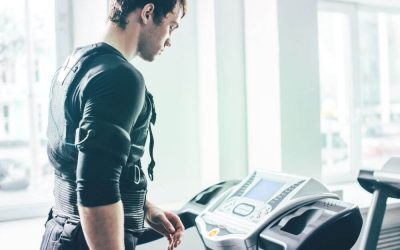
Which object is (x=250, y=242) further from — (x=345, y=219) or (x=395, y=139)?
Result: (x=395, y=139)

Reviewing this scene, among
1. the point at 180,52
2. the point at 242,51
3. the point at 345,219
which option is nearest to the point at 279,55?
the point at 242,51

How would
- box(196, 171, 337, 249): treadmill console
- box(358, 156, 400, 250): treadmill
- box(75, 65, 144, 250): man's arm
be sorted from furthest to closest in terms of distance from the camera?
box(358, 156, 400, 250): treadmill < box(196, 171, 337, 249): treadmill console < box(75, 65, 144, 250): man's arm

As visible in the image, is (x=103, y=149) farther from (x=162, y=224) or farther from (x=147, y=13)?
(x=162, y=224)

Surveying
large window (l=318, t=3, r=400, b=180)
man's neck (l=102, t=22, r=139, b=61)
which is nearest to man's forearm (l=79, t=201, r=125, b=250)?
man's neck (l=102, t=22, r=139, b=61)

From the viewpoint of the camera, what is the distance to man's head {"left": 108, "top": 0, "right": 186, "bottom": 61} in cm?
108

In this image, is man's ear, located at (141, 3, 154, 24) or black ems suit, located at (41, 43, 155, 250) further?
man's ear, located at (141, 3, 154, 24)

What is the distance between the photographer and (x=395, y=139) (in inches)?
123

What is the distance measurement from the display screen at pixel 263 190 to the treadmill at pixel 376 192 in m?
0.44

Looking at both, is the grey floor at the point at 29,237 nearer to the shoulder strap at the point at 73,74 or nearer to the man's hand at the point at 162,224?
the man's hand at the point at 162,224

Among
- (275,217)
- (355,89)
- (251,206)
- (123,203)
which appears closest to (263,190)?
(251,206)

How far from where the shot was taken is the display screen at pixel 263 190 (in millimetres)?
1367

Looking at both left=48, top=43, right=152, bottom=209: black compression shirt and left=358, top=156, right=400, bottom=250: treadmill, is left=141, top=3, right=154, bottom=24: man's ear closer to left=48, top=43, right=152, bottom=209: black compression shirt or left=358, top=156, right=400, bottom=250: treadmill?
left=48, top=43, right=152, bottom=209: black compression shirt

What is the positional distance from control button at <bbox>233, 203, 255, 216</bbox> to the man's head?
0.56 meters

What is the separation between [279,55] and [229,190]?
0.80 m
